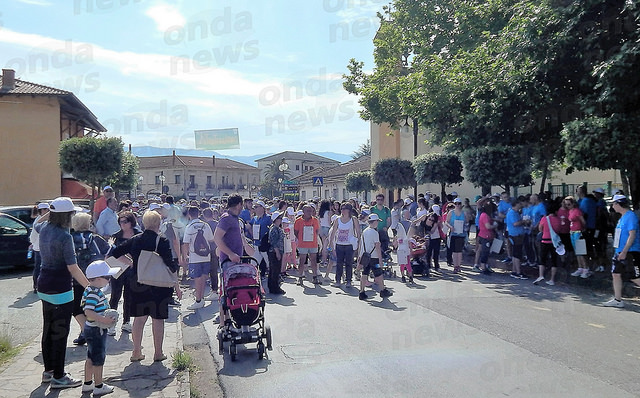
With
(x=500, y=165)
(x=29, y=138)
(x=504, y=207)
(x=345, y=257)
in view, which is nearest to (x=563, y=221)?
(x=504, y=207)

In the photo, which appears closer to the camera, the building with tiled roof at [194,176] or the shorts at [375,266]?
the shorts at [375,266]

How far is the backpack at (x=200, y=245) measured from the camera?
1032 centimetres

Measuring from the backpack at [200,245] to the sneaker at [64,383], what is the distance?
4730mm

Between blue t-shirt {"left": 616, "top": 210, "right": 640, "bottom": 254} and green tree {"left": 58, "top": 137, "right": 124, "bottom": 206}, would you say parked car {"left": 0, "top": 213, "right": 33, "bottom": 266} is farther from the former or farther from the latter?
blue t-shirt {"left": 616, "top": 210, "right": 640, "bottom": 254}

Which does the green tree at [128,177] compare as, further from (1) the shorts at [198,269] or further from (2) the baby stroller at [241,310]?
(2) the baby stroller at [241,310]

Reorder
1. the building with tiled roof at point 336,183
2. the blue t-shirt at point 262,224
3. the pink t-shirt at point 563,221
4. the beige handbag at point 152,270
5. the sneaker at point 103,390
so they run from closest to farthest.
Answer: the sneaker at point 103,390 < the beige handbag at point 152,270 < the blue t-shirt at point 262,224 < the pink t-shirt at point 563,221 < the building with tiled roof at point 336,183

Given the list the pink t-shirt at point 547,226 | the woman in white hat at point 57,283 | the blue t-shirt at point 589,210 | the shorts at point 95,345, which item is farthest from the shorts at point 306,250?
the shorts at point 95,345

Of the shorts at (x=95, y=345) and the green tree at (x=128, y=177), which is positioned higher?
the green tree at (x=128, y=177)

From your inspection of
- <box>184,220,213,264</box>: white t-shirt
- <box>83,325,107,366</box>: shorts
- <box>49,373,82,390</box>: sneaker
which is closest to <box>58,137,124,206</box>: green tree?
<box>184,220,213,264</box>: white t-shirt

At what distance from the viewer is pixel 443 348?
7.09 metres

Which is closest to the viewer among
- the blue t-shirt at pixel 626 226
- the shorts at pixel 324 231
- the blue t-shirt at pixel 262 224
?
the blue t-shirt at pixel 626 226

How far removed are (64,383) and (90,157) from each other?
24.4m

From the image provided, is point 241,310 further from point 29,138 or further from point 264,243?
point 29,138

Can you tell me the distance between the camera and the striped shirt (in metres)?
5.41
